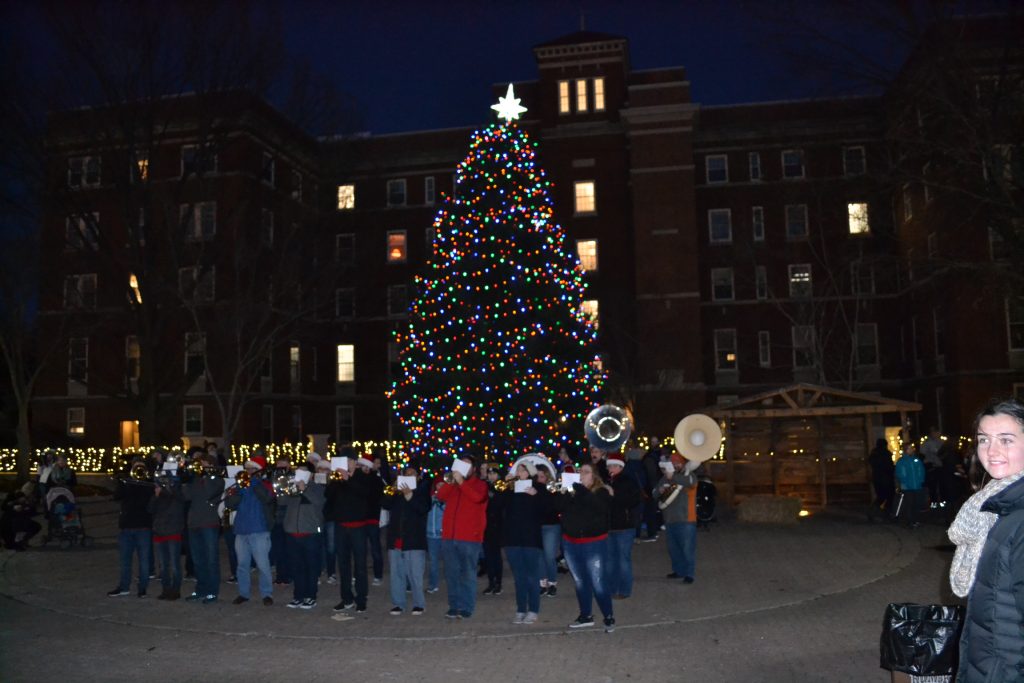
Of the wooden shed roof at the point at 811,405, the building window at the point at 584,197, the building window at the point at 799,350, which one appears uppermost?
the building window at the point at 584,197

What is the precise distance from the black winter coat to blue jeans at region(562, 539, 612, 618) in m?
6.58

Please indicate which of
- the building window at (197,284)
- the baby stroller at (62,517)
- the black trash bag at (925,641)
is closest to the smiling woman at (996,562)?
the black trash bag at (925,641)

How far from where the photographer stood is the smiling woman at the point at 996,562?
3.97 meters

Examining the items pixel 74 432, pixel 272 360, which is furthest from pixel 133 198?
pixel 74 432

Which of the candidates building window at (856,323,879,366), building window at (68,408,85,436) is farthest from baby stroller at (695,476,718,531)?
building window at (68,408,85,436)

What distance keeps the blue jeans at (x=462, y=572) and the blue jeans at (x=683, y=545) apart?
11.8 feet

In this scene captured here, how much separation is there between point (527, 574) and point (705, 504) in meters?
10.9

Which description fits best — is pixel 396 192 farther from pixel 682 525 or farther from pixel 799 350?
pixel 682 525

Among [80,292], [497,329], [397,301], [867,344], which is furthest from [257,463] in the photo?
[867,344]

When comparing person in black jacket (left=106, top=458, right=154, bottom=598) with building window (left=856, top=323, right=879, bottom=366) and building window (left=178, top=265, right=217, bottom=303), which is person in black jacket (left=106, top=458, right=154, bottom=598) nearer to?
building window (left=178, top=265, right=217, bottom=303)

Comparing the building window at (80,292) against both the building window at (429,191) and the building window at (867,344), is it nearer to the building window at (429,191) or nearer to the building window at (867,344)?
the building window at (429,191)

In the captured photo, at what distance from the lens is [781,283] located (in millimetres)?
51844

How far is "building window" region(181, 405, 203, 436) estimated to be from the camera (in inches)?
1832

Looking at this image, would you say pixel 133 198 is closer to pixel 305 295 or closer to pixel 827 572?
pixel 305 295
